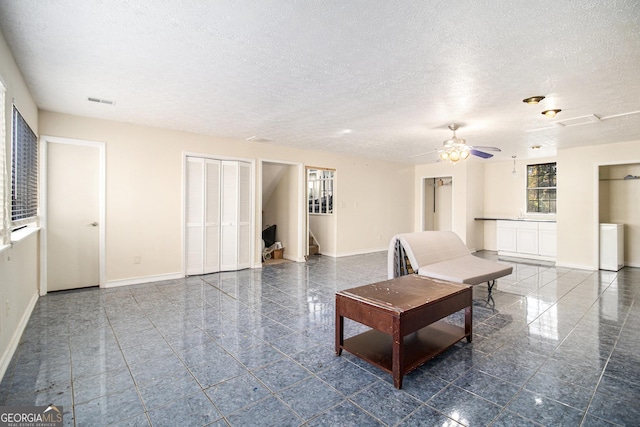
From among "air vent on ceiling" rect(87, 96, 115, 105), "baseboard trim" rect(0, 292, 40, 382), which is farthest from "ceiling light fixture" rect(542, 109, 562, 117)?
"baseboard trim" rect(0, 292, 40, 382)

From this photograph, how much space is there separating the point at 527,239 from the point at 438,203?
2.90 m

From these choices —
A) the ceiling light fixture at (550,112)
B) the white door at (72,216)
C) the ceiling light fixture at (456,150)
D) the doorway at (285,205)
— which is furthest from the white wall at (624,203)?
the white door at (72,216)

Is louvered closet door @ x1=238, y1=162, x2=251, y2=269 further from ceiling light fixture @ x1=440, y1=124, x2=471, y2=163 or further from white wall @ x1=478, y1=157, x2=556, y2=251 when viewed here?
white wall @ x1=478, y1=157, x2=556, y2=251

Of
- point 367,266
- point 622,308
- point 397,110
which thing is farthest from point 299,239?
point 622,308

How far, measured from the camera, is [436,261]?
410cm

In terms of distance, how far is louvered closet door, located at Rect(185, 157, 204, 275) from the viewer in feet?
17.1

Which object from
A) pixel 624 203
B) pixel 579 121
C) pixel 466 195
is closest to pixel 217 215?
pixel 579 121

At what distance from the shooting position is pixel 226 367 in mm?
2340

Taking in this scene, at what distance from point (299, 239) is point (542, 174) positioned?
19.8 ft

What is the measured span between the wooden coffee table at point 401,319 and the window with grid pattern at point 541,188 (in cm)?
642

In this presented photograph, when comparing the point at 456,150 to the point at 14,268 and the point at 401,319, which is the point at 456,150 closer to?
the point at 401,319

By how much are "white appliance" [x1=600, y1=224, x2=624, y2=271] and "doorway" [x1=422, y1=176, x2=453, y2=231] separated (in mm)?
3780

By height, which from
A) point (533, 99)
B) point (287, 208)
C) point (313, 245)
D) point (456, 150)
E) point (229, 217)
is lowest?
point (313, 245)

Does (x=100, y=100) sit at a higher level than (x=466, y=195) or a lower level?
higher
